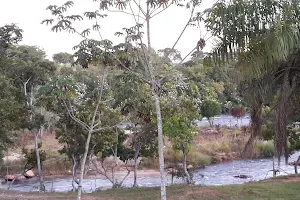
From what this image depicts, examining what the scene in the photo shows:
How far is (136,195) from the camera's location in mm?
12414

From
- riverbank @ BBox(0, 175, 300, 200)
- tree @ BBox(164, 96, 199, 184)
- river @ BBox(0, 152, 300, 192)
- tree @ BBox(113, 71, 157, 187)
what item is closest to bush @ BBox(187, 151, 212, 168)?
river @ BBox(0, 152, 300, 192)

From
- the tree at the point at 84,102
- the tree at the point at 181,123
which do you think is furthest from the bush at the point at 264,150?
the tree at the point at 84,102

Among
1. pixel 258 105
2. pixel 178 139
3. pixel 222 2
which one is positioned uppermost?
pixel 222 2

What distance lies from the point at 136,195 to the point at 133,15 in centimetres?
596

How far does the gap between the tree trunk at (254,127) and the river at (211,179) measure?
10513 millimetres

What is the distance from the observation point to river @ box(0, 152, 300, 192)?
765 inches

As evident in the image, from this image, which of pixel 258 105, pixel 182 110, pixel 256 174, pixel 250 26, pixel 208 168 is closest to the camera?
pixel 250 26

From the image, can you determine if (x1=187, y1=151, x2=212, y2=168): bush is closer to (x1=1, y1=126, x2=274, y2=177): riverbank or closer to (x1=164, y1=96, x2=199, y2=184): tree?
(x1=1, y1=126, x2=274, y2=177): riverbank

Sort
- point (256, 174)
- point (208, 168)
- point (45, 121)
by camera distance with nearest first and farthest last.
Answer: point (45, 121)
point (256, 174)
point (208, 168)

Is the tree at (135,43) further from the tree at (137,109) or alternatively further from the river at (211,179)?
the river at (211,179)

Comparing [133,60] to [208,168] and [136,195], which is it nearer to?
[136,195]

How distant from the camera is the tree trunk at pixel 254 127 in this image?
27.7 ft

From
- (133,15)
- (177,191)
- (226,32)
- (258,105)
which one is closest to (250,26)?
(226,32)

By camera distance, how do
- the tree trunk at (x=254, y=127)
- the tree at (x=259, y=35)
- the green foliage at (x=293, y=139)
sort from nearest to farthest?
1. the tree at (x=259, y=35)
2. the tree trunk at (x=254, y=127)
3. the green foliage at (x=293, y=139)
